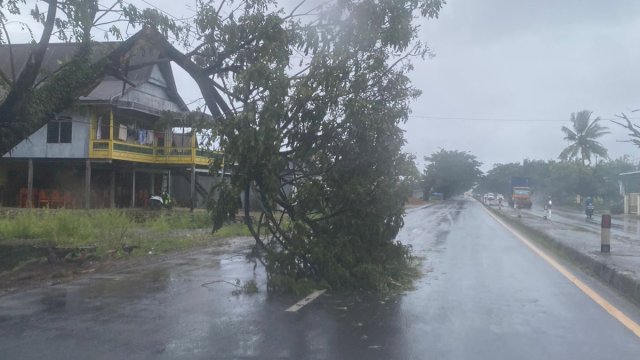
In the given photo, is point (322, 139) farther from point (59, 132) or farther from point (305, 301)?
point (59, 132)

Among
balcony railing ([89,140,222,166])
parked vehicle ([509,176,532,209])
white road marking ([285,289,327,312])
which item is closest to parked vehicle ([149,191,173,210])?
balcony railing ([89,140,222,166])

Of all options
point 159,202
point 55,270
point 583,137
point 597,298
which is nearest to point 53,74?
point 55,270

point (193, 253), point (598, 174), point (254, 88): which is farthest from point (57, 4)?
point (598, 174)

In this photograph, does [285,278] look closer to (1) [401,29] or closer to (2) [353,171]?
(2) [353,171]

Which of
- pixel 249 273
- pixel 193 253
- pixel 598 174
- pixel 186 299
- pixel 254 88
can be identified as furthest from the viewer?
pixel 598 174

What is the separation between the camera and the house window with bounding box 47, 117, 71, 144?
29172 millimetres

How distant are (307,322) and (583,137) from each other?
71.0 meters

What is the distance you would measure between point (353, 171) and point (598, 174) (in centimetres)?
6578

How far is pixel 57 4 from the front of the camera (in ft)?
33.7

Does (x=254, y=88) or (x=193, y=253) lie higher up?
(x=254, y=88)

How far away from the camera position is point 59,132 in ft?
95.9

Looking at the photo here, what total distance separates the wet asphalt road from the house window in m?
20.5

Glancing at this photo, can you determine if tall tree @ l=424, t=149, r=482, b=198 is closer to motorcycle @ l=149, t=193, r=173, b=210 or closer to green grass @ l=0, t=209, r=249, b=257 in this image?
motorcycle @ l=149, t=193, r=173, b=210

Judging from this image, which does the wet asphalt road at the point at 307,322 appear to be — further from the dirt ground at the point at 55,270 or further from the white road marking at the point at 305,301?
the dirt ground at the point at 55,270
